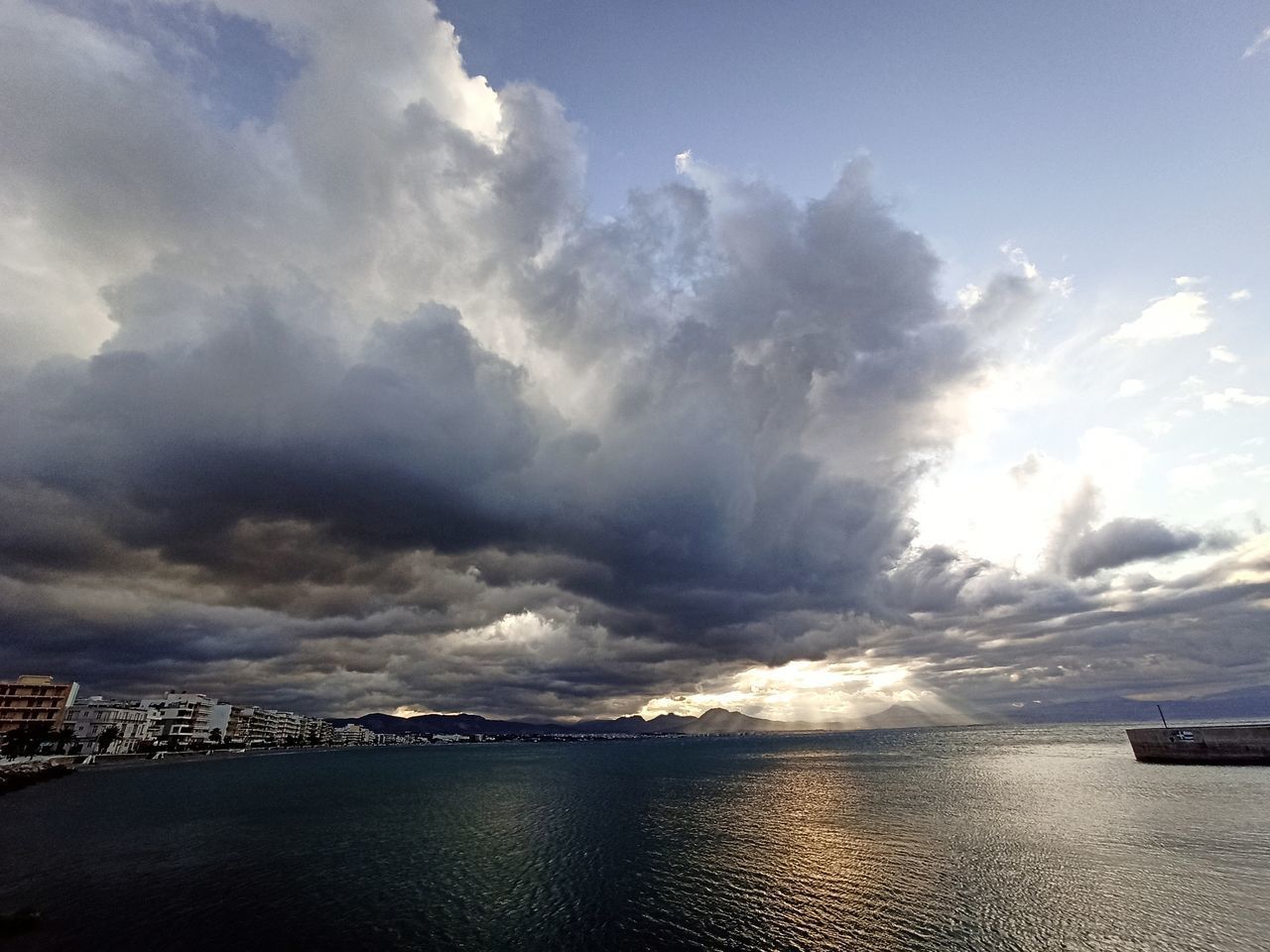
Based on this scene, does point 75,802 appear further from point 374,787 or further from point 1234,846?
point 1234,846

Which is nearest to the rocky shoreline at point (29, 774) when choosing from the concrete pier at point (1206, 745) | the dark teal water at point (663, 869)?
the dark teal water at point (663, 869)

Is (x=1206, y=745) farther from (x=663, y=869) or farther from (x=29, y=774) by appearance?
(x=29, y=774)

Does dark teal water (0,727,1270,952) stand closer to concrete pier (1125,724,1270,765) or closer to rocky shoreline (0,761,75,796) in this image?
rocky shoreline (0,761,75,796)

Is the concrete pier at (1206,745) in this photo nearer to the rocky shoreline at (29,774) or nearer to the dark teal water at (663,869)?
the dark teal water at (663,869)

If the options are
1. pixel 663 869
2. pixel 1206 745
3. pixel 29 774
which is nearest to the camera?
pixel 663 869

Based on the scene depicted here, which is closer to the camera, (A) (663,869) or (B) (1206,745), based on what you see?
(A) (663,869)

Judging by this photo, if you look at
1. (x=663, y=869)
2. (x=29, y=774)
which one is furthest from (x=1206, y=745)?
(x=29, y=774)
